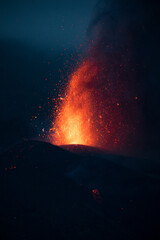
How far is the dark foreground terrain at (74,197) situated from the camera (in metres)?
5.10

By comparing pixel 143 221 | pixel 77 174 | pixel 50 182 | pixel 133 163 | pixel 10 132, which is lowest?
pixel 143 221

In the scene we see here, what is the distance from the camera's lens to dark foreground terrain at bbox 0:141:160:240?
5098mm

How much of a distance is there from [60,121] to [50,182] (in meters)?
9.02

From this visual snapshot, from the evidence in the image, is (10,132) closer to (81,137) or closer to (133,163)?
(81,137)

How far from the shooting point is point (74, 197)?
254 inches

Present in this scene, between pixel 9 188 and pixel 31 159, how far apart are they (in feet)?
4.77

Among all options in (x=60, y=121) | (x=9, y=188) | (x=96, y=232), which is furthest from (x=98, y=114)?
(x=96, y=232)

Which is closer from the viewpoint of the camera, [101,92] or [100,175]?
[100,175]

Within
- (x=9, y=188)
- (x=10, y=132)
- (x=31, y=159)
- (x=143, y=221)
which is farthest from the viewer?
(x=10, y=132)

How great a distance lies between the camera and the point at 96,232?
506 cm

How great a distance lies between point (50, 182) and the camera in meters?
6.99

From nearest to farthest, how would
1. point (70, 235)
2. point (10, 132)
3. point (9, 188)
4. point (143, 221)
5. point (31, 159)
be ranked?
point (70, 235) < point (143, 221) < point (9, 188) < point (31, 159) < point (10, 132)

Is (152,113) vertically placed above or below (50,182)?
above

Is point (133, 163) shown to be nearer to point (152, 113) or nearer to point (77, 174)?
point (77, 174)
